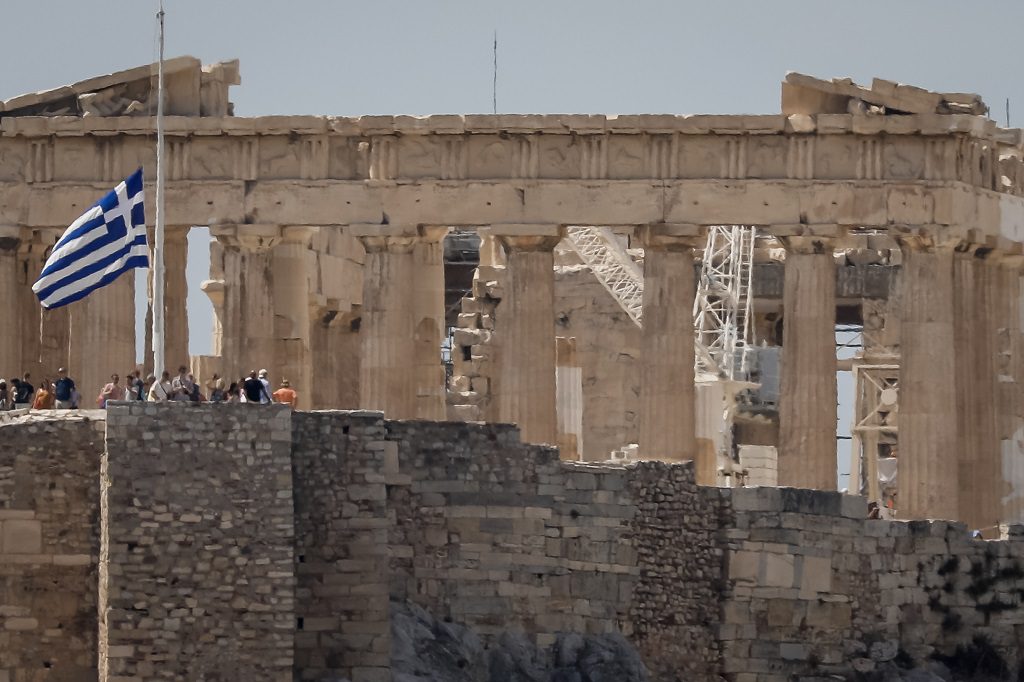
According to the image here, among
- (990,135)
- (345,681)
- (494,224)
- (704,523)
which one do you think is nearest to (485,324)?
(494,224)

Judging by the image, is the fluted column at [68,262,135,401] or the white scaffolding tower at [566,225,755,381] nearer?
the fluted column at [68,262,135,401]

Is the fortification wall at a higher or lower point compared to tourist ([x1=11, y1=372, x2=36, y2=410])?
lower

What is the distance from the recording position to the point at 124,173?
274ft

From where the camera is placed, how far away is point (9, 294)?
84.1 meters

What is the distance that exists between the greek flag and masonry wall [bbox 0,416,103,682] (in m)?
7.78

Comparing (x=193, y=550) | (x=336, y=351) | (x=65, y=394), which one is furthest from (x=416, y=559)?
(x=336, y=351)

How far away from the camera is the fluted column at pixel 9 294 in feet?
275

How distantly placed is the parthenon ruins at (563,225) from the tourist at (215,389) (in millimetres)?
530

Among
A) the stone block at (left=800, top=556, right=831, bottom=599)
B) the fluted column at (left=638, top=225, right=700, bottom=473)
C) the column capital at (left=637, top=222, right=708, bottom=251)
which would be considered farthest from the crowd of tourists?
the column capital at (left=637, top=222, right=708, bottom=251)

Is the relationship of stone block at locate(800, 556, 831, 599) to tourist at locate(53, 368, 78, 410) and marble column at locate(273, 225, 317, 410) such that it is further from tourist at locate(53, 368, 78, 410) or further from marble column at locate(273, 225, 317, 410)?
marble column at locate(273, 225, 317, 410)

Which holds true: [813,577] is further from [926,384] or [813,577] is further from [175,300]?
[175,300]

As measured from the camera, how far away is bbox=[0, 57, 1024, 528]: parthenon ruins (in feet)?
267

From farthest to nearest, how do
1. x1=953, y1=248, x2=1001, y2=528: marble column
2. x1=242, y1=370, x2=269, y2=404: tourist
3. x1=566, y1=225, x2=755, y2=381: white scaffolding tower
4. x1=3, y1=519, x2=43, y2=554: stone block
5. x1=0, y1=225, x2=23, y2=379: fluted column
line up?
x1=566, y1=225, x2=755, y2=381: white scaffolding tower
x1=0, y1=225, x2=23, y2=379: fluted column
x1=953, y1=248, x2=1001, y2=528: marble column
x1=242, y1=370, x2=269, y2=404: tourist
x1=3, y1=519, x2=43, y2=554: stone block

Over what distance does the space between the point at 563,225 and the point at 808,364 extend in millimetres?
5716
